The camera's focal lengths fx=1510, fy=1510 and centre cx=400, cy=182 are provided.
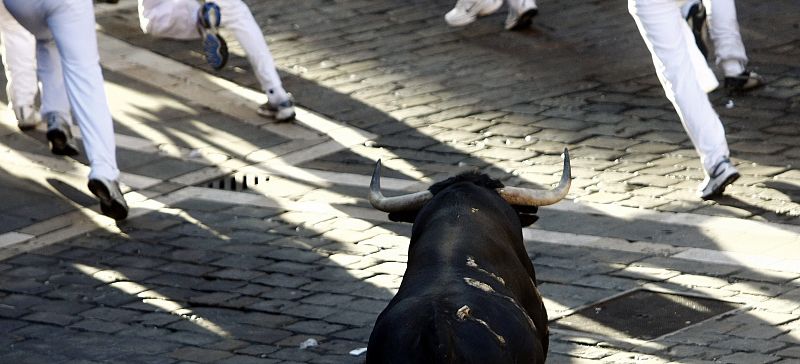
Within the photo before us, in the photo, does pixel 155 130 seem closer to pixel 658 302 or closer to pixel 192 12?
pixel 192 12

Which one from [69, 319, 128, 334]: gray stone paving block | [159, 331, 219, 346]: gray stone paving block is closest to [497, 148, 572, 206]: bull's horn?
[159, 331, 219, 346]: gray stone paving block

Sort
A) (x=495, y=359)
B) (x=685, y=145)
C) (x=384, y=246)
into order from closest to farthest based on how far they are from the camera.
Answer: (x=495, y=359) < (x=384, y=246) < (x=685, y=145)

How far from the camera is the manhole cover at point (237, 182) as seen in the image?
10.2 meters

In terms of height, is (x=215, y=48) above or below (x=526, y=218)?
below

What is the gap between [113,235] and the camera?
9.45 m

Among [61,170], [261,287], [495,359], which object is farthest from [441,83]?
[495,359]

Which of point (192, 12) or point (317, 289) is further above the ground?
point (192, 12)


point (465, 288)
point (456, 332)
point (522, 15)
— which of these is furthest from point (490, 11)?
point (456, 332)

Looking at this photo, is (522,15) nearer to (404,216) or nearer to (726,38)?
(726,38)

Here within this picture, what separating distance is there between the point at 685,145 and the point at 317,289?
3.21m

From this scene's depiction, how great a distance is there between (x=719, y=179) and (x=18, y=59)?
542 centimetres

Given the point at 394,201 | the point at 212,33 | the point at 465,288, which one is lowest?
the point at 212,33

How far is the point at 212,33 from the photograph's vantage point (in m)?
11.2

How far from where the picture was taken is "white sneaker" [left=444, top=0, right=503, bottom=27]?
13.0 metres
